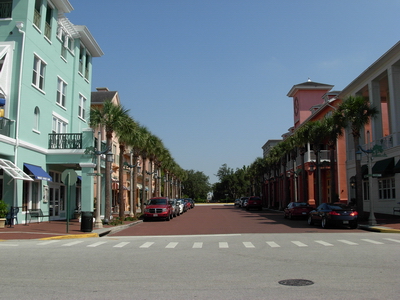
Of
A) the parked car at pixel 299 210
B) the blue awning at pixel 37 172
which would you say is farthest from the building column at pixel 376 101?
the blue awning at pixel 37 172

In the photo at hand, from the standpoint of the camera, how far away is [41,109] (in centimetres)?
2672

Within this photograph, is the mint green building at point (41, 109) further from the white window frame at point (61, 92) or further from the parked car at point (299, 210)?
the parked car at point (299, 210)

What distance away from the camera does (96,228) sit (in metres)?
23.2

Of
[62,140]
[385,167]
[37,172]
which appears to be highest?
[62,140]

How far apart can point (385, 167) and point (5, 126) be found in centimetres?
2589

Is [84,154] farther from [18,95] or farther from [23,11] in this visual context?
[23,11]

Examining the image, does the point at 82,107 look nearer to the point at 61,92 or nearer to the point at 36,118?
the point at 61,92

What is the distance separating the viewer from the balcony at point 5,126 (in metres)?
22.8

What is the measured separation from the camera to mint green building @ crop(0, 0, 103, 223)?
2353 cm

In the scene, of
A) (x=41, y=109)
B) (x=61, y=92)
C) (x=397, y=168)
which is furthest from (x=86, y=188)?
(x=397, y=168)

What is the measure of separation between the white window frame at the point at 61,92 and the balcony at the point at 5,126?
668cm

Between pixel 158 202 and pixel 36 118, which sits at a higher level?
pixel 36 118

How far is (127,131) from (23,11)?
996 centimetres

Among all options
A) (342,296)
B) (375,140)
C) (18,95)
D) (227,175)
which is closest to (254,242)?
(342,296)
